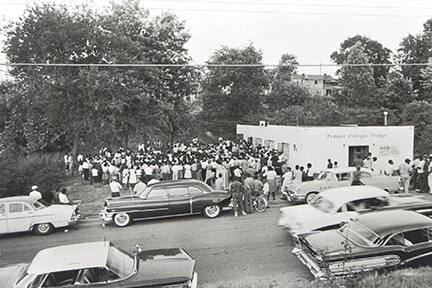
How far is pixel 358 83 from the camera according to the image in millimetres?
46125

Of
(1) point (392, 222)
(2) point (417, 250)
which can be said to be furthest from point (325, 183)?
(2) point (417, 250)

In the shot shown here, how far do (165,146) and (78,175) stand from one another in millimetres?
7649

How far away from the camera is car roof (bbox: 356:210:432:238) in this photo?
8036 millimetres

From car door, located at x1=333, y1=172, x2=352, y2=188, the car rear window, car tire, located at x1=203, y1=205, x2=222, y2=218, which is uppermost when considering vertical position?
car door, located at x1=333, y1=172, x2=352, y2=188

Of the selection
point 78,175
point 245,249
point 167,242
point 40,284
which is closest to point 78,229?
point 167,242

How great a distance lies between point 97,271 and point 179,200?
6.50 m

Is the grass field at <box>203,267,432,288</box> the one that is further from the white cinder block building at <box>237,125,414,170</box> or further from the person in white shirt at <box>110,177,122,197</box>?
the white cinder block building at <box>237,125,414,170</box>

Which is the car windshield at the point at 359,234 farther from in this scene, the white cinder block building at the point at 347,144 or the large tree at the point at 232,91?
the large tree at the point at 232,91

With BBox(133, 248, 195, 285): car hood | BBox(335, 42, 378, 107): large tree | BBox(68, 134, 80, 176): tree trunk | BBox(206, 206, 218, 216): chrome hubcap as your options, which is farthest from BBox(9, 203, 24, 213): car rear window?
BBox(335, 42, 378, 107): large tree

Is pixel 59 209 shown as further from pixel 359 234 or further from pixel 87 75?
pixel 87 75

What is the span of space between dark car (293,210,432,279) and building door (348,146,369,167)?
1363cm

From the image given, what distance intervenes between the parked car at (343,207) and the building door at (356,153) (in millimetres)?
10881

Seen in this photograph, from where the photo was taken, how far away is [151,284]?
268 inches

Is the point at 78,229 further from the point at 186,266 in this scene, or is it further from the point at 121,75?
the point at 121,75
